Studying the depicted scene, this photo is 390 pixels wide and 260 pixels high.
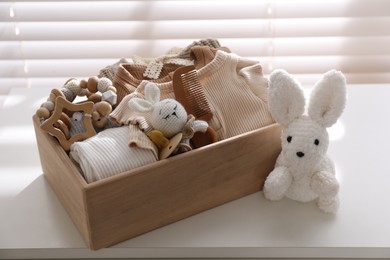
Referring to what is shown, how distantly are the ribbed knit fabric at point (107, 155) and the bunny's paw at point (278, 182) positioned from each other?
0.21 m

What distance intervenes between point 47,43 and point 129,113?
2.77 feet

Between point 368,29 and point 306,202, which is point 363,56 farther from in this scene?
point 306,202

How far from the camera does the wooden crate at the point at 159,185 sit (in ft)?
3.11

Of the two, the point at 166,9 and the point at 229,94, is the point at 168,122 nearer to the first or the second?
the point at 229,94

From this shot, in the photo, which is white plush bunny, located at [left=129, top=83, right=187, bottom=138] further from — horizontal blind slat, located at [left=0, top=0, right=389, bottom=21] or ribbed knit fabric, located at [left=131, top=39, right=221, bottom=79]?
horizontal blind slat, located at [left=0, top=0, right=389, bottom=21]

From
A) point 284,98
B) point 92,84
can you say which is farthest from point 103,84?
point 284,98

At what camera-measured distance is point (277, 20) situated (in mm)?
1784

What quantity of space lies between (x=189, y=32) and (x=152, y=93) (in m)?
0.76

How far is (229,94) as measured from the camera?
44.6 inches

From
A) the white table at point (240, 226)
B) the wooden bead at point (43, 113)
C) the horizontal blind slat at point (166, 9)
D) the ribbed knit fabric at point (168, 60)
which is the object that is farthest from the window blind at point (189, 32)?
the wooden bead at point (43, 113)

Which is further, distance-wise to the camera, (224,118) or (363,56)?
(363,56)

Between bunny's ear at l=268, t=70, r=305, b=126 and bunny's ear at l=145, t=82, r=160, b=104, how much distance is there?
190 mm

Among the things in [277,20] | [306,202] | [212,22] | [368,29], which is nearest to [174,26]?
[212,22]

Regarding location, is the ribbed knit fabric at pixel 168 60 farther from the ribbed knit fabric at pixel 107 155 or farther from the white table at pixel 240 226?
the white table at pixel 240 226
